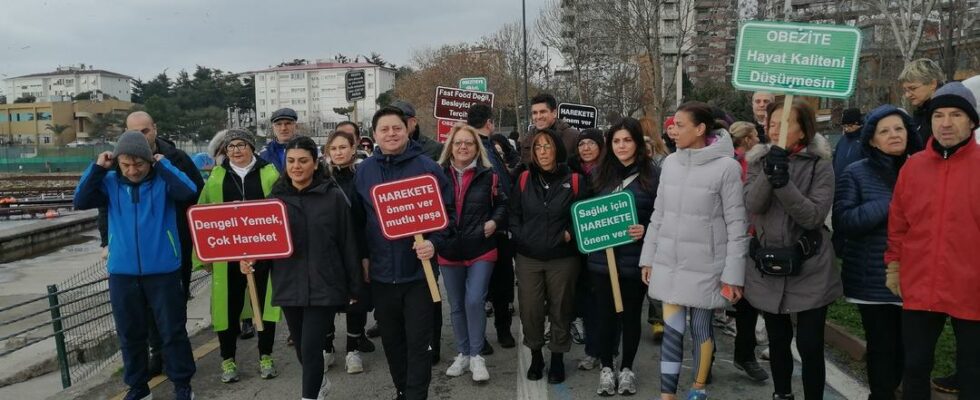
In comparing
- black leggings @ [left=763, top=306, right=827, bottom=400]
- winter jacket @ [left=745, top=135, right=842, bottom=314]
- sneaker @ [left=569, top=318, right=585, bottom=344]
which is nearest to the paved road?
sneaker @ [left=569, top=318, right=585, bottom=344]

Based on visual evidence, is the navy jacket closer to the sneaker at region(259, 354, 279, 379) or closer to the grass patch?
the grass patch

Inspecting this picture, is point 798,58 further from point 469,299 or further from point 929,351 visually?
point 469,299

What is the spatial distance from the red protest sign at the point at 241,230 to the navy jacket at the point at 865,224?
3.45m

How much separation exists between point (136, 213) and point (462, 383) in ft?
8.93

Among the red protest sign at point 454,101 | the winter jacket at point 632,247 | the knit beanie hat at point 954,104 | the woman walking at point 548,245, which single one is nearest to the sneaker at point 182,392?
the woman walking at point 548,245

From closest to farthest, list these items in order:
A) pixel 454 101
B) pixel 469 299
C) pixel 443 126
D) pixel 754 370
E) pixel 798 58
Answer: pixel 798 58 < pixel 754 370 < pixel 469 299 < pixel 454 101 < pixel 443 126

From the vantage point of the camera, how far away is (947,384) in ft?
13.8

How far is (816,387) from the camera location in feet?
13.1

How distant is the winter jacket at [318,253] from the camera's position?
4234mm

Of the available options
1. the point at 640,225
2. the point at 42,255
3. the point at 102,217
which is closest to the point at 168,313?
the point at 102,217

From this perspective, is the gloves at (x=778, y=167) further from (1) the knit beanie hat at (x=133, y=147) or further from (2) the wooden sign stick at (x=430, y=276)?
(1) the knit beanie hat at (x=133, y=147)

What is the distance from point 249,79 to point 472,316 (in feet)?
418

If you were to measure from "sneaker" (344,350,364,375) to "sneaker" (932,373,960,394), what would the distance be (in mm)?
4183

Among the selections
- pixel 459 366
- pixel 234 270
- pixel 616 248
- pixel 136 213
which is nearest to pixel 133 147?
pixel 136 213
